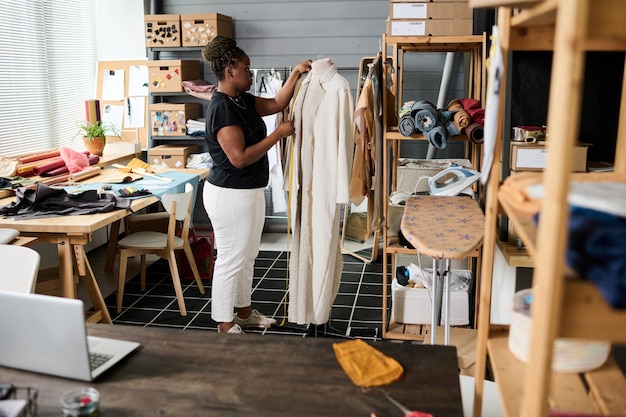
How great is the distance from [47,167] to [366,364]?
3.61 m

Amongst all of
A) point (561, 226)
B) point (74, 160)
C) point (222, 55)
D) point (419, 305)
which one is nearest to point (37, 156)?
point (74, 160)

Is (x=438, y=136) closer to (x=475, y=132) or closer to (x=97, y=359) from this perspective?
(x=475, y=132)

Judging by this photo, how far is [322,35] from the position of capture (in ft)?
18.5

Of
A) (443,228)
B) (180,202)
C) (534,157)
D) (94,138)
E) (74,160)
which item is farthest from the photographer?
(94,138)

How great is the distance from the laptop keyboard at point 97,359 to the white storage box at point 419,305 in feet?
6.61

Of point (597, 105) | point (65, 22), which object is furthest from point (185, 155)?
point (597, 105)

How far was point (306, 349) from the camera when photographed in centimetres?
176

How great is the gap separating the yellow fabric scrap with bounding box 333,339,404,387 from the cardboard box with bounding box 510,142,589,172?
1.22m

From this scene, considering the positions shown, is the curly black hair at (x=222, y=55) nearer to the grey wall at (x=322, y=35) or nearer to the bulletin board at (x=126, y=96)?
the grey wall at (x=322, y=35)

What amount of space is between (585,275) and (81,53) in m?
5.81

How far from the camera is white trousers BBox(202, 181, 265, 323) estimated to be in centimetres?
327

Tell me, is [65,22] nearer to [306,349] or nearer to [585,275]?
[306,349]

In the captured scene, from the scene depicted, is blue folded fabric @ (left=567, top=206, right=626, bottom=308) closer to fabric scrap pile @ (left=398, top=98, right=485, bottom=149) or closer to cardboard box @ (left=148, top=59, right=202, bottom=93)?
fabric scrap pile @ (left=398, top=98, right=485, bottom=149)

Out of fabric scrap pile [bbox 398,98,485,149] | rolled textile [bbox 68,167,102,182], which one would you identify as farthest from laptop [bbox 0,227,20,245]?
fabric scrap pile [bbox 398,98,485,149]
